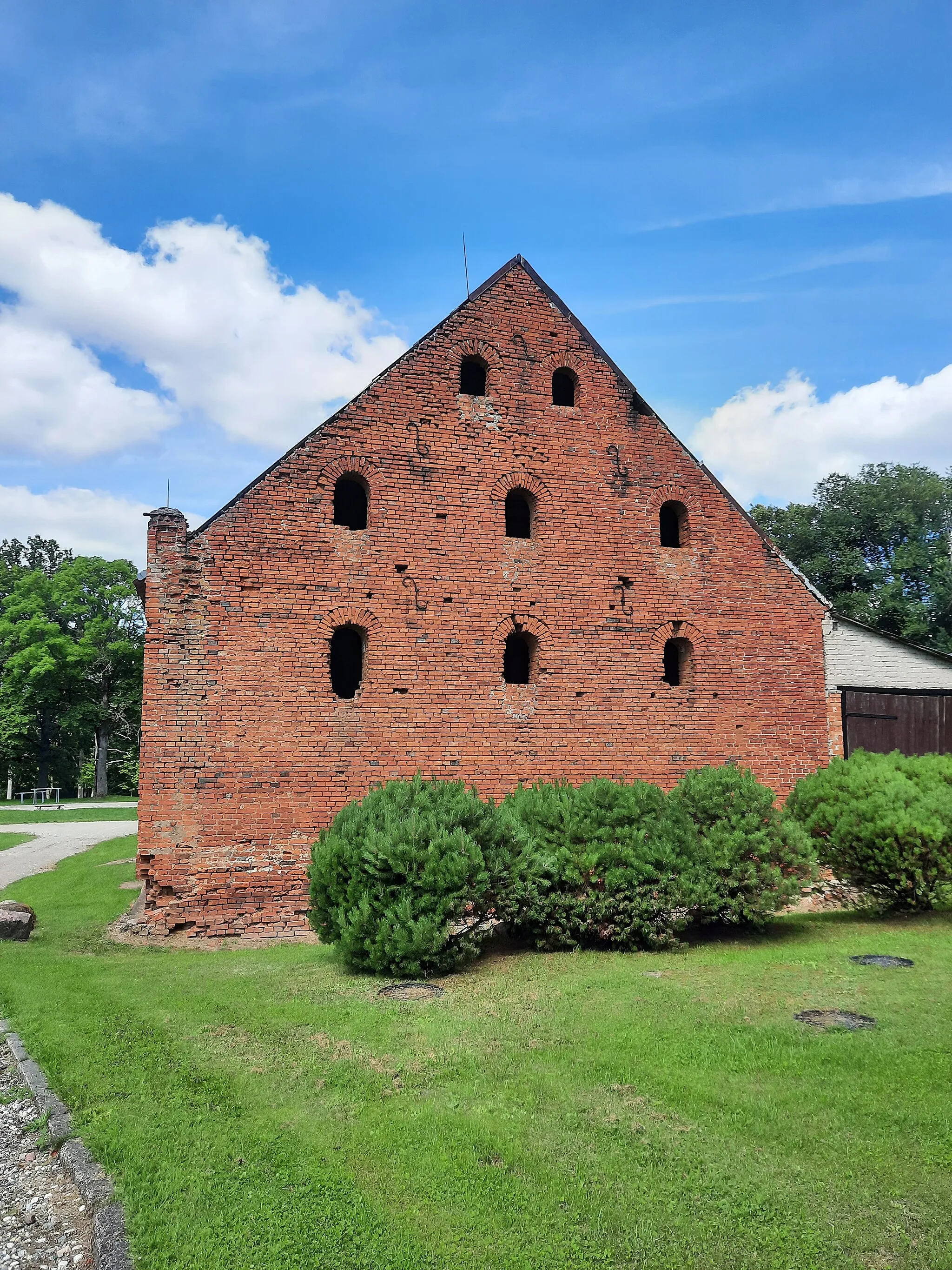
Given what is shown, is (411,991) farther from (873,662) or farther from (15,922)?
(873,662)

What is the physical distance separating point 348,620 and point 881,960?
766 centimetres

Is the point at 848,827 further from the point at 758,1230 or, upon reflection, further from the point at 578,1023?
the point at 758,1230

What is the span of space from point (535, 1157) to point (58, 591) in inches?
1756

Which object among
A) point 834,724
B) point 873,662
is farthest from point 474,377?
point 873,662

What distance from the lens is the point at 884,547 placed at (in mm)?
34375

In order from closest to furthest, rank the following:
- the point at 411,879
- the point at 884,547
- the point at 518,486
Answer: the point at 411,879 → the point at 518,486 → the point at 884,547

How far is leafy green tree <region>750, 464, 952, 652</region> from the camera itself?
3259cm

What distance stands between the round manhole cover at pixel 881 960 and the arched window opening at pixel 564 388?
8.98m

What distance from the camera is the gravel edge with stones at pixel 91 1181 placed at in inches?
143

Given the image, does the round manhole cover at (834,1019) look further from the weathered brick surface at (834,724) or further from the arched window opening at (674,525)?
the arched window opening at (674,525)

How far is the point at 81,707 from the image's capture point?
40.1 meters

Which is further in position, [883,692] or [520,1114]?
[883,692]

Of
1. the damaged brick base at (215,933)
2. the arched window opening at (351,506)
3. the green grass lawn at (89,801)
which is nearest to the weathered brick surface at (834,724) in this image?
the arched window opening at (351,506)

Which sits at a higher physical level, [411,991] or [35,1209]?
[35,1209]
